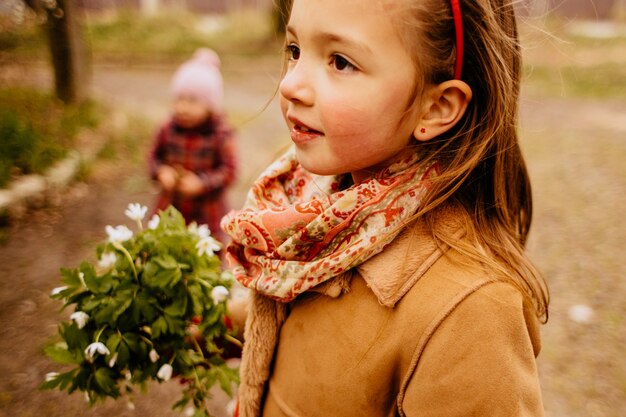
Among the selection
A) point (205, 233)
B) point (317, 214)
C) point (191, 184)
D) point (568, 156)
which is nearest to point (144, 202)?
point (191, 184)

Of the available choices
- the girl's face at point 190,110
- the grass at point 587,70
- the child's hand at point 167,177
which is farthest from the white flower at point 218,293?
the grass at point 587,70

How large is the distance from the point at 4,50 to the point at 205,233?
4.88m

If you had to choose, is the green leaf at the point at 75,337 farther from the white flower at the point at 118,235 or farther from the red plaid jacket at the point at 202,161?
the red plaid jacket at the point at 202,161

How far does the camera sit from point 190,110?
13.5 feet

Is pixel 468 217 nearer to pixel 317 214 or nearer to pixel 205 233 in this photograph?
pixel 317 214

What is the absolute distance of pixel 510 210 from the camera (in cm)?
151

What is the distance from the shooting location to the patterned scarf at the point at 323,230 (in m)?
1.27

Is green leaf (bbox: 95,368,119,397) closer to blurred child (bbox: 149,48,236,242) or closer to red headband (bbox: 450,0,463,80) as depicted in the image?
red headband (bbox: 450,0,463,80)

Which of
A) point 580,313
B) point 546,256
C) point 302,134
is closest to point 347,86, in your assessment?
point 302,134

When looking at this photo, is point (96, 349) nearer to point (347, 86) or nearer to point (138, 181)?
point (347, 86)

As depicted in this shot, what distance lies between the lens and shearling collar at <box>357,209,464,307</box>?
124 centimetres

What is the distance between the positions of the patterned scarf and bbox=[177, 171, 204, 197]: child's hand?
2555mm

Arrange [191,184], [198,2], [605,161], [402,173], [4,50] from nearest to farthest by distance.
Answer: [402,173], [191,184], [4,50], [605,161], [198,2]

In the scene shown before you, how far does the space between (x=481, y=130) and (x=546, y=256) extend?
393 cm
